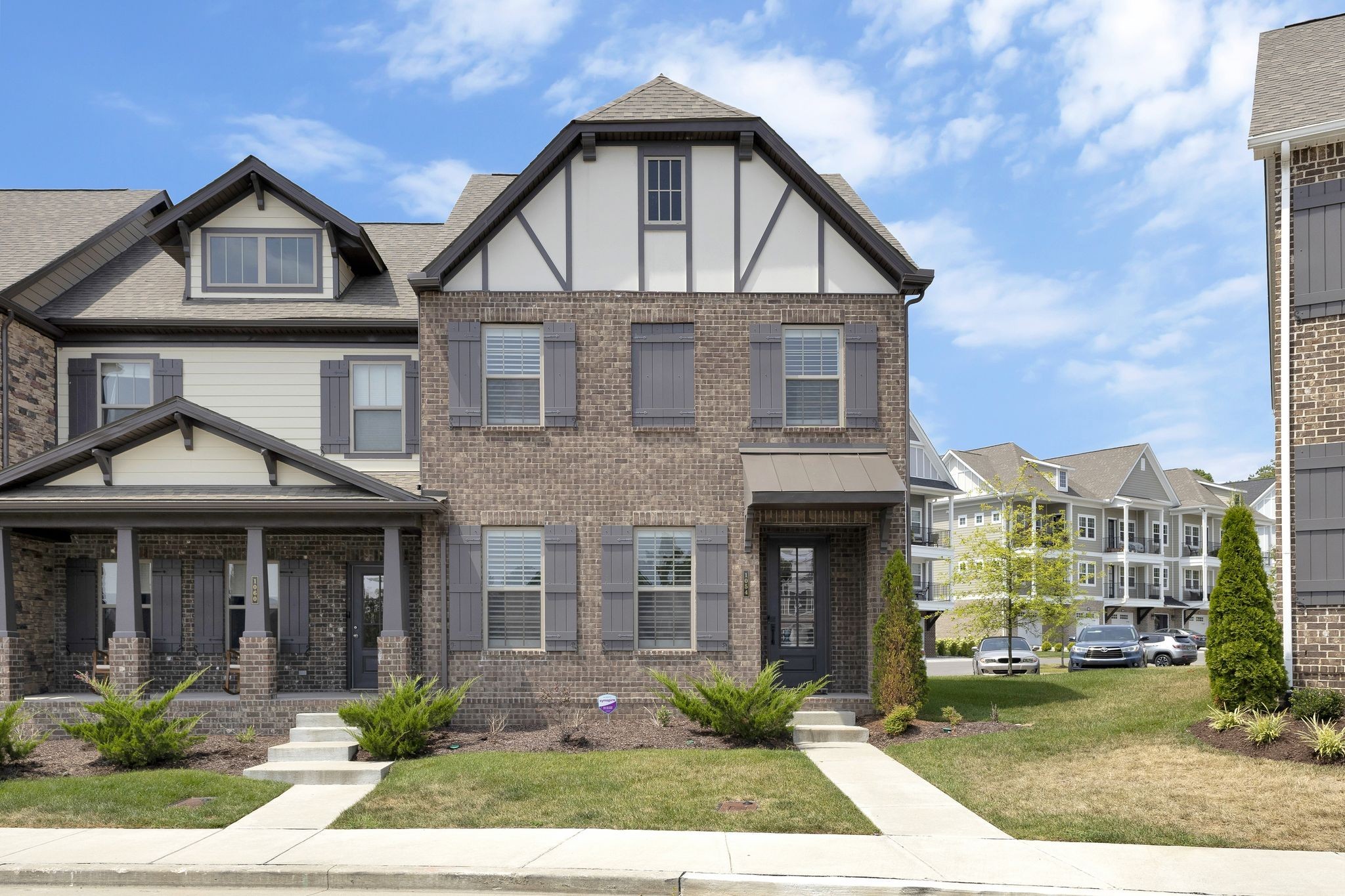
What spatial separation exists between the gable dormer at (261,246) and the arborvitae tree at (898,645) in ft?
34.3

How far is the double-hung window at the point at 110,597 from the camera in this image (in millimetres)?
17625

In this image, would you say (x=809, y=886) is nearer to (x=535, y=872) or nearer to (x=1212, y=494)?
(x=535, y=872)

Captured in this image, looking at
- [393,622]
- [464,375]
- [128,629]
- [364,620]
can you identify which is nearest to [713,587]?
[393,622]

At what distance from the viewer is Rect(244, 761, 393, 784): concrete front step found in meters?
12.7

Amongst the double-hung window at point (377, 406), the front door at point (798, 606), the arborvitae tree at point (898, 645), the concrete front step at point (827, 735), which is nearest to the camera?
the concrete front step at point (827, 735)

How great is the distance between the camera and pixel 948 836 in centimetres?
977

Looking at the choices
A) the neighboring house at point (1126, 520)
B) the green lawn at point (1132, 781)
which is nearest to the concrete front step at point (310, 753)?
the green lawn at point (1132, 781)

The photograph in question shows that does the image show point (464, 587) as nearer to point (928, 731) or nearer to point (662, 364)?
point (662, 364)

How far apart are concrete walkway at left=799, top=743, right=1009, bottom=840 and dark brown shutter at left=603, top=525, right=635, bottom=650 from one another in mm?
3339

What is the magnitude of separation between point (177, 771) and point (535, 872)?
6.51 meters

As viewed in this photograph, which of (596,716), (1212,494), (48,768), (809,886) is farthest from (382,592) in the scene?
(1212,494)

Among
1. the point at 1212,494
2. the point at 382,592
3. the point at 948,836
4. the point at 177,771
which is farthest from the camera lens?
the point at 1212,494

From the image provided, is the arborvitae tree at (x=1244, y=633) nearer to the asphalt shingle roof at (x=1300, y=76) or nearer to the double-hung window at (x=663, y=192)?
the asphalt shingle roof at (x=1300, y=76)

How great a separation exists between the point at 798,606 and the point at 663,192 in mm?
6954
